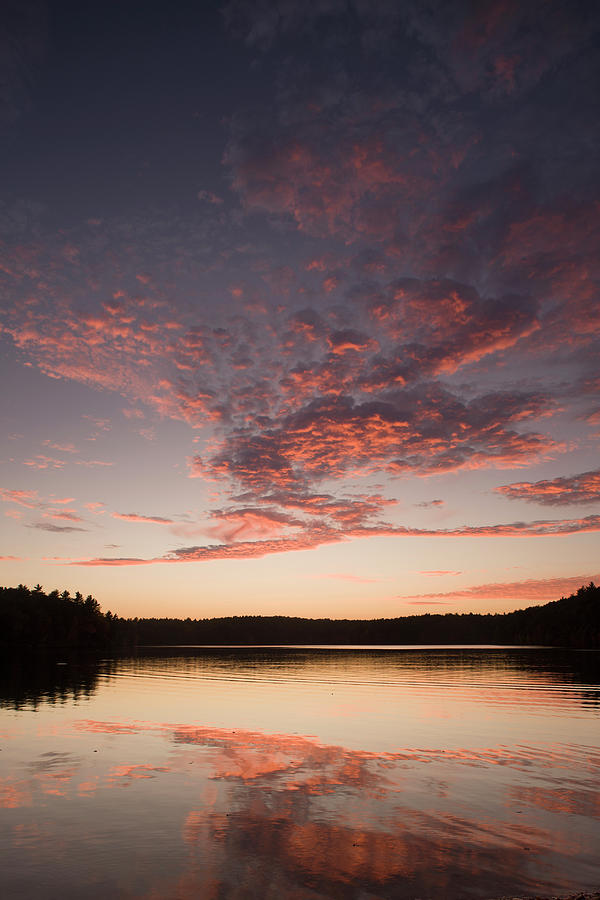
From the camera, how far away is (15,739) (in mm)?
29938

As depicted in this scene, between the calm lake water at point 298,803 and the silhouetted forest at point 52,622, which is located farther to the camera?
the silhouetted forest at point 52,622

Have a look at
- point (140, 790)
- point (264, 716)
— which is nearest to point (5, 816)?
point (140, 790)

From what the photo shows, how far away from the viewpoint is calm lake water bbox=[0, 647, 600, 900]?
1308 cm

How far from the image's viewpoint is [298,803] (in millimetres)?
18969

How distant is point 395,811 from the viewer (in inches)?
713

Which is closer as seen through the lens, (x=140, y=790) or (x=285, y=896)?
(x=285, y=896)

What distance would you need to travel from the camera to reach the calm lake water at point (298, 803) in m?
13.1

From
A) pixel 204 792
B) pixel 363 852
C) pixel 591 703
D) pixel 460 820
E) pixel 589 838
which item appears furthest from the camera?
pixel 591 703

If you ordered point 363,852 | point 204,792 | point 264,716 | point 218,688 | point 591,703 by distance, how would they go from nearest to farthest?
point 363,852, point 204,792, point 264,716, point 591,703, point 218,688

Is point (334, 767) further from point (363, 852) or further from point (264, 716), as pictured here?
point (264, 716)

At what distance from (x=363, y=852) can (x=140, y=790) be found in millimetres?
9633

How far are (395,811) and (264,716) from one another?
23.8 meters

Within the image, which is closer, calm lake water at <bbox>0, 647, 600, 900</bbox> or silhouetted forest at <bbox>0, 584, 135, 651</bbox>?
calm lake water at <bbox>0, 647, 600, 900</bbox>

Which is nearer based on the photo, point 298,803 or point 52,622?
point 298,803
